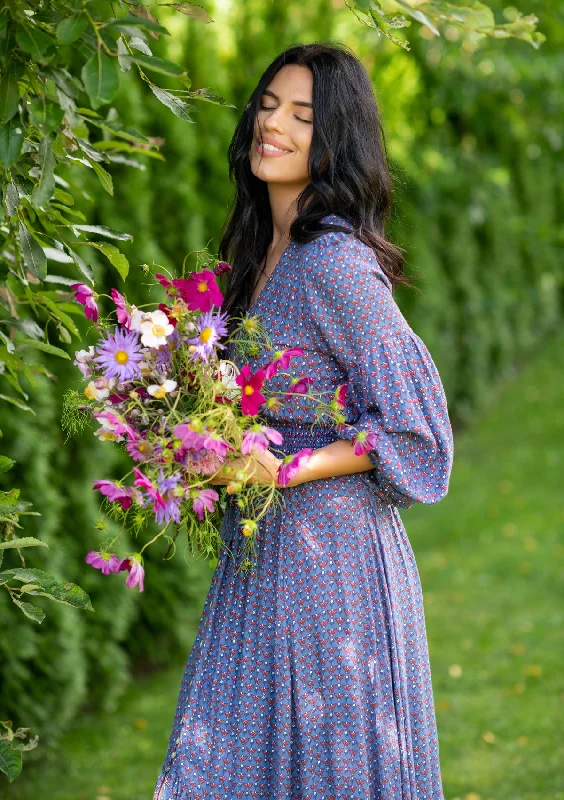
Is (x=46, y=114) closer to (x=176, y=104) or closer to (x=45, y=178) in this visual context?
(x=45, y=178)

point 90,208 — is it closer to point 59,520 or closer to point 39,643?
point 59,520

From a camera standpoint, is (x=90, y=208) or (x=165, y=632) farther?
(x=165, y=632)

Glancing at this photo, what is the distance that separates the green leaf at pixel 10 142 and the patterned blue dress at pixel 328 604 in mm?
574

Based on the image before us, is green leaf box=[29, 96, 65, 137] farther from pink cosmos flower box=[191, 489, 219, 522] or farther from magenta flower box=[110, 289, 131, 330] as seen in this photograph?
pink cosmos flower box=[191, 489, 219, 522]

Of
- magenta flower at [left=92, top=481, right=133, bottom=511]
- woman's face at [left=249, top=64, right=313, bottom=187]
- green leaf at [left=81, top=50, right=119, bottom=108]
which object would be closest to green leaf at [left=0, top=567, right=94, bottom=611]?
magenta flower at [left=92, top=481, right=133, bottom=511]

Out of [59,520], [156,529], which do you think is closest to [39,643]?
[59,520]

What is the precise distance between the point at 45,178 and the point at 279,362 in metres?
0.49

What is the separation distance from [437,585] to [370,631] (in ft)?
12.2

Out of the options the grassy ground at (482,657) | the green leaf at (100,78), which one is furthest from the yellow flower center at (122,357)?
the grassy ground at (482,657)

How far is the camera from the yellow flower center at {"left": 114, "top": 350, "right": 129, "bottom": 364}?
5.48 ft

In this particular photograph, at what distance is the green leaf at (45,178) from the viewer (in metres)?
1.47

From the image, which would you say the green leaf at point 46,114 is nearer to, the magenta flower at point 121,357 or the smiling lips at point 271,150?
the magenta flower at point 121,357

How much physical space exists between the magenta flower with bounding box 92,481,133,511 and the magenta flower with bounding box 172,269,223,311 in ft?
1.04

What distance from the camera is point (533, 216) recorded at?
9258 mm
